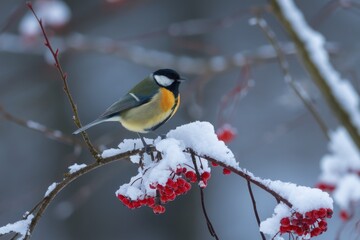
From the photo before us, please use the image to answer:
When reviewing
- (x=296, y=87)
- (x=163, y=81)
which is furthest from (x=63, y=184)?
(x=163, y=81)

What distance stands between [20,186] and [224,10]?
11.4ft

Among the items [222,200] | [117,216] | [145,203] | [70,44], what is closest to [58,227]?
[117,216]

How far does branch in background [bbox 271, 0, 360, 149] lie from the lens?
77cm

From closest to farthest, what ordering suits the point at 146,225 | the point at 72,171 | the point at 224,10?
the point at 72,171 → the point at 146,225 → the point at 224,10

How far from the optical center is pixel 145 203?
50.6 inches

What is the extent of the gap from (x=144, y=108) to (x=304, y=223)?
1025 mm

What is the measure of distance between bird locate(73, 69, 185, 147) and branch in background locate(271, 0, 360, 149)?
3.22 ft

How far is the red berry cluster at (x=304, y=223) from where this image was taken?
112cm

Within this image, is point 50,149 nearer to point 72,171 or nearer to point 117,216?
point 117,216

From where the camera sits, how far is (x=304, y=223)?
3.72 feet

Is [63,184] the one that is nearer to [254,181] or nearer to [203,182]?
[203,182]

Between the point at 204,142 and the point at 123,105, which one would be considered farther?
the point at 123,105

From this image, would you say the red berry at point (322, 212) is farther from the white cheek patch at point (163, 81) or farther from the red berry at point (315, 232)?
the white cheek patch at point (163, 81)

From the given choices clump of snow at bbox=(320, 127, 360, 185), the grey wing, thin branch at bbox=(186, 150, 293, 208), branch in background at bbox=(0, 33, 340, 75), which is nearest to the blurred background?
branch in background at bbox=(0, 33, 340, 75)
